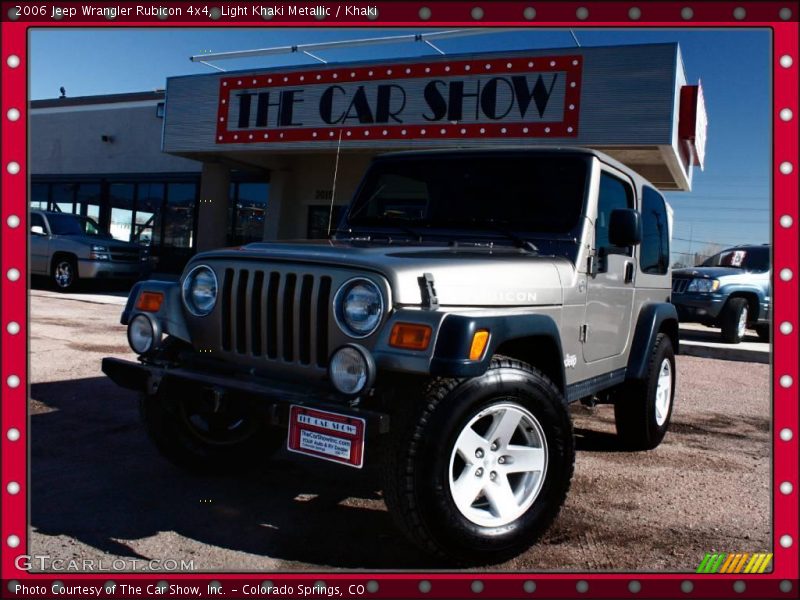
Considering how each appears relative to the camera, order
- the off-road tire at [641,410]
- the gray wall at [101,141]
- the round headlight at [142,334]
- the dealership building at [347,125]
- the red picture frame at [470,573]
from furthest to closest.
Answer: the gray wall at [101,141], the dealership building at [347,125], the off-road tire at [641,410], the round headlight at [142,334], the red picture frame at [470,573]

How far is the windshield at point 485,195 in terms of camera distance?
3.77 metres

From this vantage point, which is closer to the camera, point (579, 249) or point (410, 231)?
point (579, 249)

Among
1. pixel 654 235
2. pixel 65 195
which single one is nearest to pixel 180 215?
pixel 65 195

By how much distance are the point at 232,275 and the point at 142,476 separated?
1.35 meters

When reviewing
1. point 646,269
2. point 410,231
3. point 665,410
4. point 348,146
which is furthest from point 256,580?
point 348,146

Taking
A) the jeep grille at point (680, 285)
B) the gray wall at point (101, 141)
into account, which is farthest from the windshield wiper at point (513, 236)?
the gray wall at point (101, 141)

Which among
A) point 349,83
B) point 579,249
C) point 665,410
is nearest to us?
point 579,249

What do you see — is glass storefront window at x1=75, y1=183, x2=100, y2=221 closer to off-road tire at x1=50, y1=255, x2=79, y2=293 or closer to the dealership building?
the dealership building

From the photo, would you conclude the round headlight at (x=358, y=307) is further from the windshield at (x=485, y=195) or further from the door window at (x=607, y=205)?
the door window at (x=607, y=205)

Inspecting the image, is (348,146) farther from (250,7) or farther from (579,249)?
(250,7)

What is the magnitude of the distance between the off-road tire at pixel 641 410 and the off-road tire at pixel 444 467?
1.92 meters

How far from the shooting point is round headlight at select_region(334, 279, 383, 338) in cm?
274

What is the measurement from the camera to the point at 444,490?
2.62 metres

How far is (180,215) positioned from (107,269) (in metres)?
5.88
